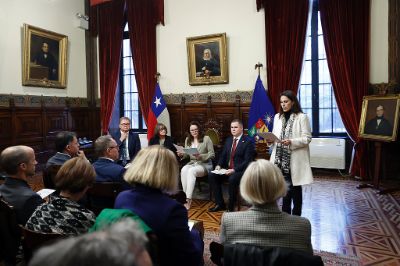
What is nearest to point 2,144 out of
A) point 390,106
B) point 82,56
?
point 82,56

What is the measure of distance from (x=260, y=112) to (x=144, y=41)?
11.7ft

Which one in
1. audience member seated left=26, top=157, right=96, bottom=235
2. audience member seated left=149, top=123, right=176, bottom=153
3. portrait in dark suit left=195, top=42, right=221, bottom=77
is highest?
portrait in dark suit left=195, top=42, right=221, bottom=77

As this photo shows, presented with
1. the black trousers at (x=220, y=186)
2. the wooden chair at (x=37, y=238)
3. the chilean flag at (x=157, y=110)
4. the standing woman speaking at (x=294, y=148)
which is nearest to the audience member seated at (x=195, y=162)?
the black trousers at (x=220, y=186)

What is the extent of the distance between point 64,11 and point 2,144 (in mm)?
3732

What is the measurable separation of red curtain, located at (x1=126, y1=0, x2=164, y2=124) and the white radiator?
4168 mm

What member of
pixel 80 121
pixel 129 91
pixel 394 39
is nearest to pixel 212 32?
pixel 129 91

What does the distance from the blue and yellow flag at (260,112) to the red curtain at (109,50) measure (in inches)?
156

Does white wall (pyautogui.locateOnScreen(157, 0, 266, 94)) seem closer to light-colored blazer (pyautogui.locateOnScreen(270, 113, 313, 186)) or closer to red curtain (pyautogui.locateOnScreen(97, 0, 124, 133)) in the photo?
red curtain (pyautogui.locateOnScreen(97, 0, 124, 133))

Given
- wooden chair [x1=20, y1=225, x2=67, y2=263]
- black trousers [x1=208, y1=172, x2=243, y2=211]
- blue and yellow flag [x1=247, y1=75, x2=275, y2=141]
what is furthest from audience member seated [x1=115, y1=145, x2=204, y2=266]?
blue and yellow flag [x1=247, y1=75, x2=275, y2=141]

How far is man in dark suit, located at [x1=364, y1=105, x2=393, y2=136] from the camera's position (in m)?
5.35

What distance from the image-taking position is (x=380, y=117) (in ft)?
18.1

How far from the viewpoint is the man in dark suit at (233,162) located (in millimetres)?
4617

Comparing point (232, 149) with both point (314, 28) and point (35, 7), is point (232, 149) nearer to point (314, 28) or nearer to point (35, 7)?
point (314, 28)

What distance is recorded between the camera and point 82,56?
897 centimetres
